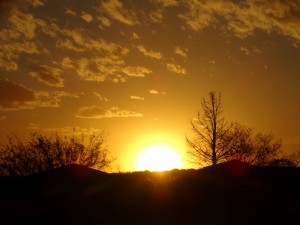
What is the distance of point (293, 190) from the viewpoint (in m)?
20.3

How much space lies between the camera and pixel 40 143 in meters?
40.1

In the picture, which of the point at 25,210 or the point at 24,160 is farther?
the point at 24,160

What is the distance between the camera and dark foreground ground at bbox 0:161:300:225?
17.6 metres

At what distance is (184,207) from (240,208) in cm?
252

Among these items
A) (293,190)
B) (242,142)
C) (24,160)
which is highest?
(242,142)

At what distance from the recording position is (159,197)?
1992 cm

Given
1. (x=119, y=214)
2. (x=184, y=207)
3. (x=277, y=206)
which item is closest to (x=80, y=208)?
(x=119, y=214)

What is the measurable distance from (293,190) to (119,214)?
863cm

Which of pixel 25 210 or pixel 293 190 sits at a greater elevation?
pixel 293 190

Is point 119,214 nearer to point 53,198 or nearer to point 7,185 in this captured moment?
point 53,198

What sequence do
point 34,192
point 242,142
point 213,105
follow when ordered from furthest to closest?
1. point 242,142
2. point 213,105
3. point 34,192

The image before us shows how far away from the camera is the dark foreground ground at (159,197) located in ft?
57.7

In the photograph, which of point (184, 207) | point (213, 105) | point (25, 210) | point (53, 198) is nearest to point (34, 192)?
point (53, 198)

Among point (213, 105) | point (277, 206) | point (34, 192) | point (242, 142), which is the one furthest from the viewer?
point (242, 142)
